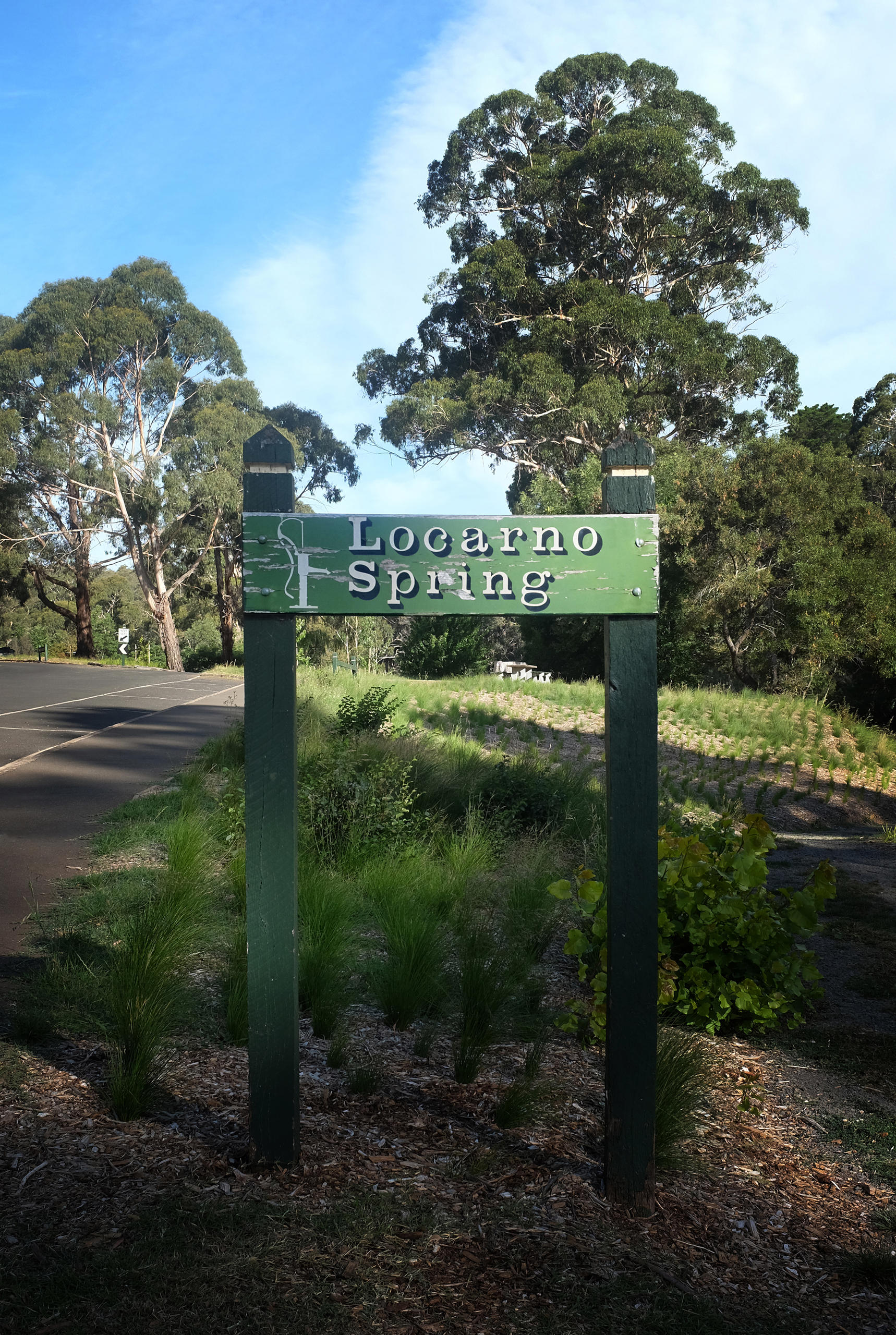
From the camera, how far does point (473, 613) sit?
2.87 m

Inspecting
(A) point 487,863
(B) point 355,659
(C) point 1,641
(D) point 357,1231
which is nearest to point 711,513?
(B) point 355,659

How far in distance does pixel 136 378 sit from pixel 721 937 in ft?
138

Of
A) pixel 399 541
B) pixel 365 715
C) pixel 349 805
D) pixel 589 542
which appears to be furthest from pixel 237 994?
pixel 365 715

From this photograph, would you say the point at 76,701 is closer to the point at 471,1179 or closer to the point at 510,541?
the point at 471,1179

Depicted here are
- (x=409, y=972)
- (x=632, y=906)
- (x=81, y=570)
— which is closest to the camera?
(x=632, y=906)

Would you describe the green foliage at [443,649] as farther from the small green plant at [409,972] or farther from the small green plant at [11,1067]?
the small green plant at [11,1067]

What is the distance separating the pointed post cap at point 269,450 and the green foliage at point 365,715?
6.08m

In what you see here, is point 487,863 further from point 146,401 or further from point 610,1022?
point 146,401

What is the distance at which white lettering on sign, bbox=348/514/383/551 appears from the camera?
289 centimetres

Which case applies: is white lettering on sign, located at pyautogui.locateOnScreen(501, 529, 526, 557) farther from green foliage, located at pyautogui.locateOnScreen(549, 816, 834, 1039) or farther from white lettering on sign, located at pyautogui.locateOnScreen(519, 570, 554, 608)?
green foliage, located at pyautogui.locateOnScreen(549, 816, 834, 1039)

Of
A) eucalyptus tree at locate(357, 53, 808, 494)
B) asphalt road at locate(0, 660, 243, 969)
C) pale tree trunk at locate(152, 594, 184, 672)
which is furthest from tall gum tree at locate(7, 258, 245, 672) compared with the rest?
asphalt road at locate(0, 660, 243, 969)

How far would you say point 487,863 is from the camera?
6.09m

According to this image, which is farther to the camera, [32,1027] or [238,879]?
[238,879]

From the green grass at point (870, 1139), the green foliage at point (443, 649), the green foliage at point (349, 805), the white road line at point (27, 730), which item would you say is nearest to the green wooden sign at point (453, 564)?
the green grass at point (870, 1139)
